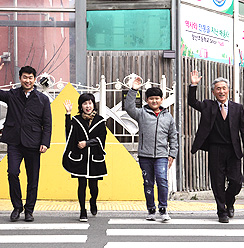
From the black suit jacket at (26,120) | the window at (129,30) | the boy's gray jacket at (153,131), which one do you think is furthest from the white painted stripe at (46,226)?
the window at (129,30)

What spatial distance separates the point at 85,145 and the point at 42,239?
181cm

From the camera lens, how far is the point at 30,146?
7277 millimetres

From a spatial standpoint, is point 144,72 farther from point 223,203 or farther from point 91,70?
point 223,203

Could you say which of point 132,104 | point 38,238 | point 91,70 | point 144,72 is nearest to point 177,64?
point 144,72

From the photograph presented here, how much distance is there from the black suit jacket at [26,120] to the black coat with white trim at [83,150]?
0.30 metres

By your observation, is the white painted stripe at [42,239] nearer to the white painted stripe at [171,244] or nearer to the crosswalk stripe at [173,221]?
the white painted stripe at [171,244]

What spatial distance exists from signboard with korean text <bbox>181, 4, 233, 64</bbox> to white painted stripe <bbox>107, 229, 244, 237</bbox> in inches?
242

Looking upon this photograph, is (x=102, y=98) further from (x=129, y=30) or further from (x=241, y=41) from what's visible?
(x=241, y=41)

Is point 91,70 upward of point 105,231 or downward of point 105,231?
upward

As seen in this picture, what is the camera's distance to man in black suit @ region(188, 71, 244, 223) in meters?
7.39

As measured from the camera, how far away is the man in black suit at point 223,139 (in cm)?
739

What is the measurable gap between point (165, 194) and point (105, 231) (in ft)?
3.89

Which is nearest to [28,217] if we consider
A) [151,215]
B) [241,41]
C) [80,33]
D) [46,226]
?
[46,226]

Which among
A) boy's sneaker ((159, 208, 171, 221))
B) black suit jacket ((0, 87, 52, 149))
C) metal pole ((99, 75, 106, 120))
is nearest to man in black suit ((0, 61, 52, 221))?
black suit jacket ((0, 87, 52, 149))
